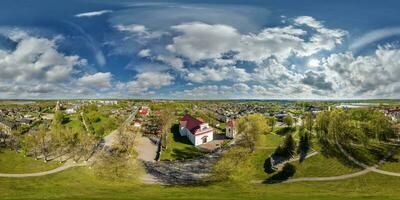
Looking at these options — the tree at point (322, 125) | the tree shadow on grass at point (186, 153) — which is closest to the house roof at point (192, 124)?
the tree shadow on grass at point (186, 153)

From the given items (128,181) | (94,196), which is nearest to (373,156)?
(128,181)

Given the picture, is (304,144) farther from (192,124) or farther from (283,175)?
(192,124)

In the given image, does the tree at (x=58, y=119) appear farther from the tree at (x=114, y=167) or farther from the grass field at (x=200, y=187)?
the tree at (x=114, y=167)

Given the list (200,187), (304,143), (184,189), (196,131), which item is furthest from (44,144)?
(304,143)

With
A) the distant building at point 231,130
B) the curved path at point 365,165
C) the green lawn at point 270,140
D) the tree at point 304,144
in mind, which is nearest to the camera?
the curved path at point 365,165

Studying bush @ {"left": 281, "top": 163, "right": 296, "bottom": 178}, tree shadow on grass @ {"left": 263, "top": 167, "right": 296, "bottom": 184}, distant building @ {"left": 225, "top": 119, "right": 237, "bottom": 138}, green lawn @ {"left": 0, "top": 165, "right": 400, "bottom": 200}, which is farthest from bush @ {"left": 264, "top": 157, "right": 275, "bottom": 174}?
distant building @ {"left": 225, "top": 119, "right": 237, "bottom": 138}
